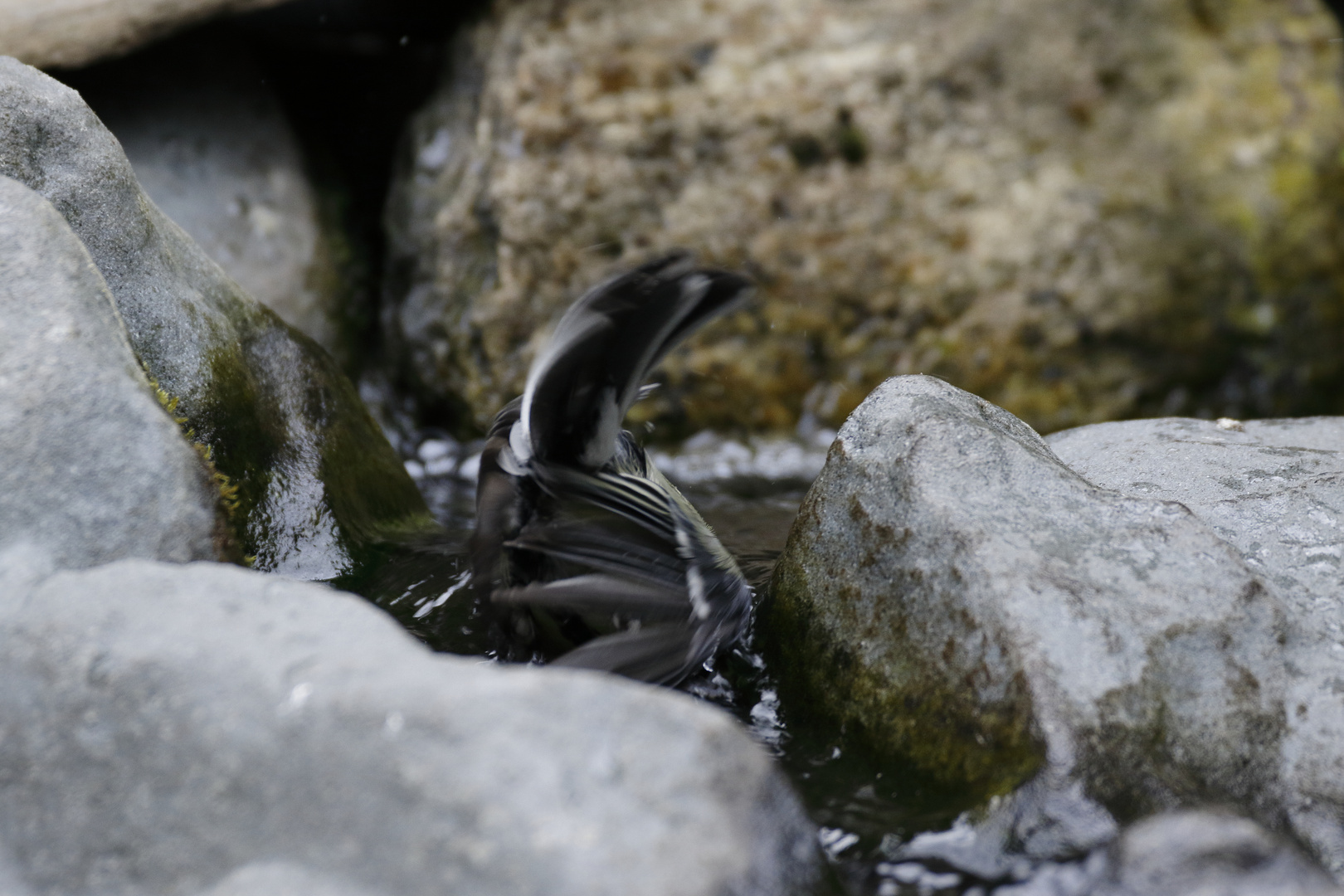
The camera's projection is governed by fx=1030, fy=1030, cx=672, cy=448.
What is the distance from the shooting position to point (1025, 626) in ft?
5.60

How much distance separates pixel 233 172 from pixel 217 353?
2.29 m

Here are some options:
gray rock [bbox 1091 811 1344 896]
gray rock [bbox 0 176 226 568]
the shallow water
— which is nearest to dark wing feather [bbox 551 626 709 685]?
the shallow water

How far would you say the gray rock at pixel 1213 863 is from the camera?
4.49 ft

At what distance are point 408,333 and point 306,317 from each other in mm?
433

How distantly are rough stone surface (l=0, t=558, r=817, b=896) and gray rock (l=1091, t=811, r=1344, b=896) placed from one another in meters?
0.46

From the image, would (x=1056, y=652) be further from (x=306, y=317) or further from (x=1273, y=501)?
→ (x=306, y=317)

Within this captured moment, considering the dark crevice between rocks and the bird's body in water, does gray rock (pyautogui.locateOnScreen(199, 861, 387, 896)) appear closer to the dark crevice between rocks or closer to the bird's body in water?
the bird's body in water

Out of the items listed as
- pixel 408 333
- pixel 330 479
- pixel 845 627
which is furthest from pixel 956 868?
pixel 408 333

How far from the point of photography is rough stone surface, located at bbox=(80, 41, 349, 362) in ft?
13.9

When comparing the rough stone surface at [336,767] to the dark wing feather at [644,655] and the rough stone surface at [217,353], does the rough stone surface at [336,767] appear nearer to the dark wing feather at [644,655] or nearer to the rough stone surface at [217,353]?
the dark wing feather at [644,655]

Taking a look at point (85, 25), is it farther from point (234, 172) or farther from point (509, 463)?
point (509, 463)

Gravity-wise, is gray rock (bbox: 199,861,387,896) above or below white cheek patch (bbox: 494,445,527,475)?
below

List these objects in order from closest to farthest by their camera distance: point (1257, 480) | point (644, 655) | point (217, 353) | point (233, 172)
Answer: point (644, 655)
point (1257, 480)
point (217, 353)
point (233, 172)

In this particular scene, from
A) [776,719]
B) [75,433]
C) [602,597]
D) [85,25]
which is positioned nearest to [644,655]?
[602,597]
